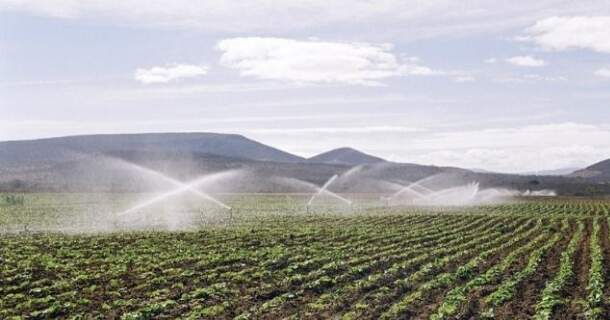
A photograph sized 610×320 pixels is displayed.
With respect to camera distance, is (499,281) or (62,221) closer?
(499,281)

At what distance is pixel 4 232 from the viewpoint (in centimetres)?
4022

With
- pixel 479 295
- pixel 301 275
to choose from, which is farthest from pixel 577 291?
pixel 301 275

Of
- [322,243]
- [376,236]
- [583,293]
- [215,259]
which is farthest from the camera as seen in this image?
[376,236]

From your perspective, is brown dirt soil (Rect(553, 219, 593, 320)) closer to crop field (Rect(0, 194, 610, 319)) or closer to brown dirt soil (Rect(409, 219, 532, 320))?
crop field (Rect(0, 194, 610, 319))

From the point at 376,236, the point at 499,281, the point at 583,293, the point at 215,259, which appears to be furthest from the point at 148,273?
the point at 376,236

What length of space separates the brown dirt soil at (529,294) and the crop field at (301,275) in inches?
1.9

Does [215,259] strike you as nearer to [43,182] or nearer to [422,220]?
[422,220]

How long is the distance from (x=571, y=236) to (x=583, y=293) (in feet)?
69.2

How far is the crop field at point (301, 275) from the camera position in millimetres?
17938

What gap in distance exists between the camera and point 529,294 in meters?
20.4

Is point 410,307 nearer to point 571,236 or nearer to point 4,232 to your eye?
point 571,236

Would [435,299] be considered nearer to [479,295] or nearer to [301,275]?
[479,295]

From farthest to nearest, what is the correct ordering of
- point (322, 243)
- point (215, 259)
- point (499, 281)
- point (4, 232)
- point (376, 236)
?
point (4, 232) < point (376, 236) < point (322, 243) < point (215, 259) < point (499, 281)

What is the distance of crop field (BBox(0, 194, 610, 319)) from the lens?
58.9 feet
